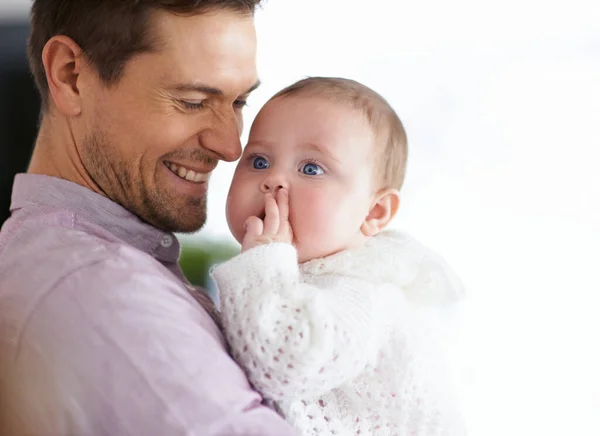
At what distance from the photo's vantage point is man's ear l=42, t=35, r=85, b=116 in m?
1.46

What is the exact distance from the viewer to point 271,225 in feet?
4.22

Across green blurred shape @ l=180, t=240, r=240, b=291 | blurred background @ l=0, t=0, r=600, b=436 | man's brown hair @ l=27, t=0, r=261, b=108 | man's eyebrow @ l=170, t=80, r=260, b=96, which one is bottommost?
green blurred shape @ l=180, t=240, r=240, b=291

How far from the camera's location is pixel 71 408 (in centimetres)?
100


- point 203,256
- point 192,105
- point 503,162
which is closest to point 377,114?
point 192,105

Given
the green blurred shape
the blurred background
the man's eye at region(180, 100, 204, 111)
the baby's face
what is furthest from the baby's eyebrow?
the green blurred shape

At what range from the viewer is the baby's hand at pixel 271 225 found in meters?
1.25

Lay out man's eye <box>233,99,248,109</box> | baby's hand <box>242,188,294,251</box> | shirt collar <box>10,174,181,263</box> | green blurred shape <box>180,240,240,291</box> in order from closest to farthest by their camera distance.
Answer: baby's hand <box>242,188,294,251</box>
shirt collar <box>10,174,181,263</box>
man's eye <box>233,99,248,109</box>
green blurred shape <box>180,240,240,291</box>

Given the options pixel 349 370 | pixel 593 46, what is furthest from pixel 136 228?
pixel 593 46

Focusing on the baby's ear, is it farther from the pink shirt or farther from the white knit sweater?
the pink shirt

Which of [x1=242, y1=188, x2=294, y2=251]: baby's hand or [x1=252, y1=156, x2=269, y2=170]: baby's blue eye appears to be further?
[x1=252, y1=156, x2=269, y2=170]: baby's blue eye

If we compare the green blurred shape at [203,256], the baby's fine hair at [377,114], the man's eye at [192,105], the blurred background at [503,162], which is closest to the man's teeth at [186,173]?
the man's eye at [192,105]

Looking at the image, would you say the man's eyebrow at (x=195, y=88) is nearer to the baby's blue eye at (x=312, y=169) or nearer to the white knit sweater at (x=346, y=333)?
the baby's blue eye at (x=312, y=169)

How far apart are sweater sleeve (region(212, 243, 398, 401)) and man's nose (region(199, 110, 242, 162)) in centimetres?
37

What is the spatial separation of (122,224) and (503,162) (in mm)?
1797
